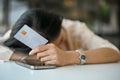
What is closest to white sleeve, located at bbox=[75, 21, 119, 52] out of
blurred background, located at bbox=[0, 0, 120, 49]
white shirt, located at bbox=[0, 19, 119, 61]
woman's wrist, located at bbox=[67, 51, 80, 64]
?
white shirt, located at bbox=[0, 19, 119, 61]

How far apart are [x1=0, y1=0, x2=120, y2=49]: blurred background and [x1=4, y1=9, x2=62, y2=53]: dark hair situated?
1.76 metres

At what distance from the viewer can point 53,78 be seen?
2.29ft

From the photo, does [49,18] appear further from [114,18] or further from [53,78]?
[114,18]

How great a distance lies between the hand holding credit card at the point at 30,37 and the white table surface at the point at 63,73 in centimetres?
8

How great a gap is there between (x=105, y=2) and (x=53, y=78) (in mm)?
2581

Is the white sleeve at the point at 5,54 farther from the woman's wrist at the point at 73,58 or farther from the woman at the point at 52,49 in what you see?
the woman's wrist at the point at 73,58

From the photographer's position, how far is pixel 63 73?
756 mm

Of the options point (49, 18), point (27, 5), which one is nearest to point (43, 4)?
point (27, 5)

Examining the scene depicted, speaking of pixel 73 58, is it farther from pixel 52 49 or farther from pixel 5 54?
pixel 5 54

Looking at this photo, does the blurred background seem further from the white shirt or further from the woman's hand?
the woman's hand

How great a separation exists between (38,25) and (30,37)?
0.13 metres

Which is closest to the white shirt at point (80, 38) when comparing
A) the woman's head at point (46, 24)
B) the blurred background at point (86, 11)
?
the woman's head at point (46, 24)

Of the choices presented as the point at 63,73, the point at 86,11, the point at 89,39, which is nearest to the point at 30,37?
the point at 63,73

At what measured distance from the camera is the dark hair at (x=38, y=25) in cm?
90
